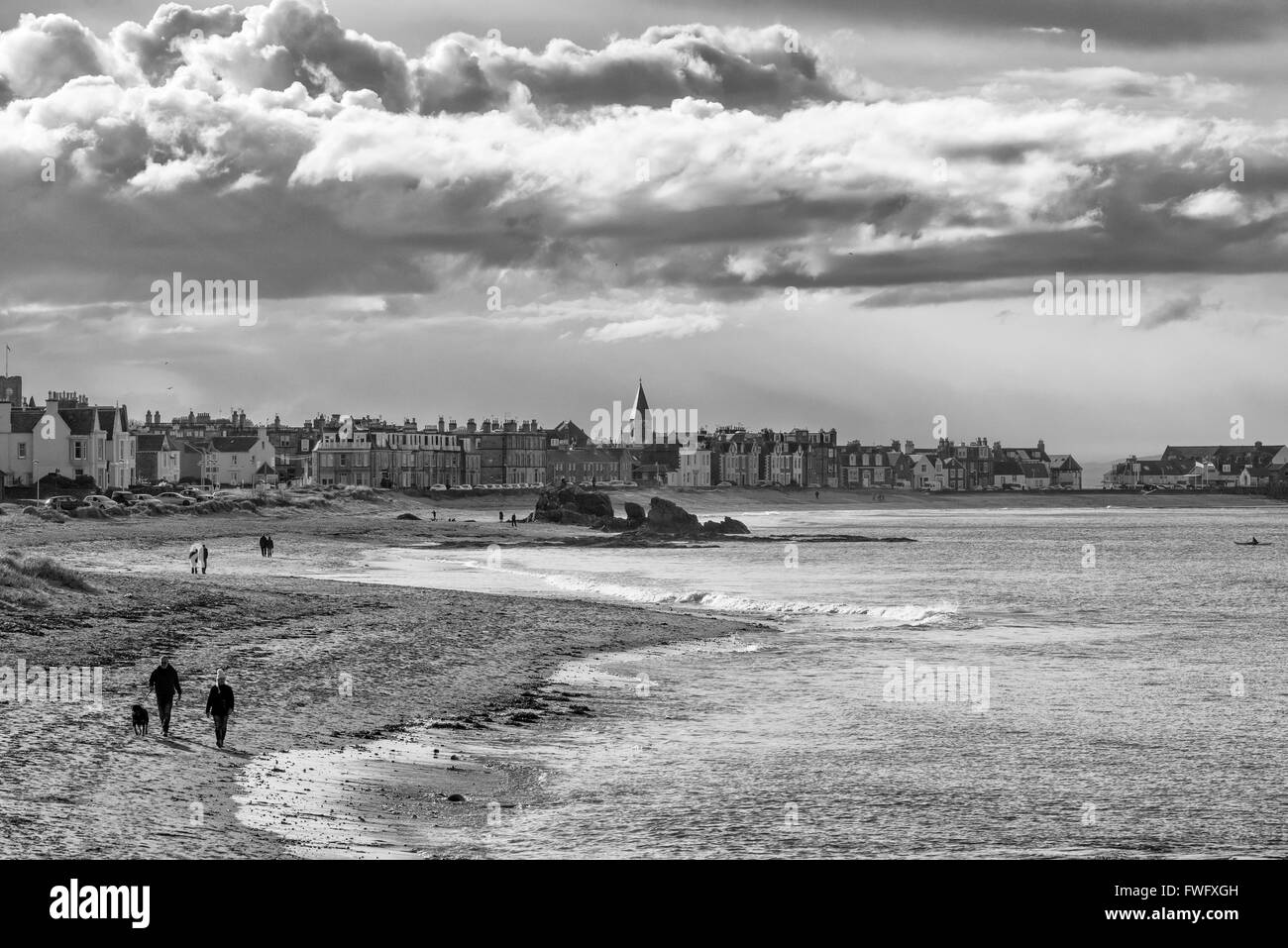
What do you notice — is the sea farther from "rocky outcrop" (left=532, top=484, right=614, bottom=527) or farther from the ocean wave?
"rocky outcrop" (left=532, top=484, right=614, bottom=527)

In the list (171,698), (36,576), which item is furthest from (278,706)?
(36,576)

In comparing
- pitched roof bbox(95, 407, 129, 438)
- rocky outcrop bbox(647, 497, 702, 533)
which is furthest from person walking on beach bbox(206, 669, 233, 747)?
pitched roof bbox(95, 407, 129, 438)

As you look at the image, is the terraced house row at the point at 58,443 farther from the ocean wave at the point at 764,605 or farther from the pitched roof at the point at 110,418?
the ocean wave at the point at 764,605

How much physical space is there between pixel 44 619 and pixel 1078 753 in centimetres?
2103

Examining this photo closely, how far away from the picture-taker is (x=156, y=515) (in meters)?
92.8

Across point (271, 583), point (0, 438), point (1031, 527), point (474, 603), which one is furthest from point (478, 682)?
point (1031, 527)

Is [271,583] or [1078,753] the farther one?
[271,583]

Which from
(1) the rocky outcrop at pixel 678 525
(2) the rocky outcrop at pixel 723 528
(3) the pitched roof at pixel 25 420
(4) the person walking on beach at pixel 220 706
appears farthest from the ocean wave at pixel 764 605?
(3) the pitched roof at pixel 25 420

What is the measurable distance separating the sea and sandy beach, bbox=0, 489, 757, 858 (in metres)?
1.32

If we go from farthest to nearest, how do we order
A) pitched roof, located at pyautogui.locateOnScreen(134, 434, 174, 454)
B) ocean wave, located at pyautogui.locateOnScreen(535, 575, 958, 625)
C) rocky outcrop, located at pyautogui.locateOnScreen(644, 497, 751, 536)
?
pitched roof, located at pyautogui.locateOnScreen(134, 434, 174, 454), rocky outcrop, located at pyautogui.locateOnScreen(644, 497, 751, 536), ocean wave, located at pyautogui.locateOnScreen(535, 575, 958, 625)

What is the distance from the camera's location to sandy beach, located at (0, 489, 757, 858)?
15.7 m

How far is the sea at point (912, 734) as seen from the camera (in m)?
17.3

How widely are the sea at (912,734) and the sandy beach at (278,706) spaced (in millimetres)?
1322
